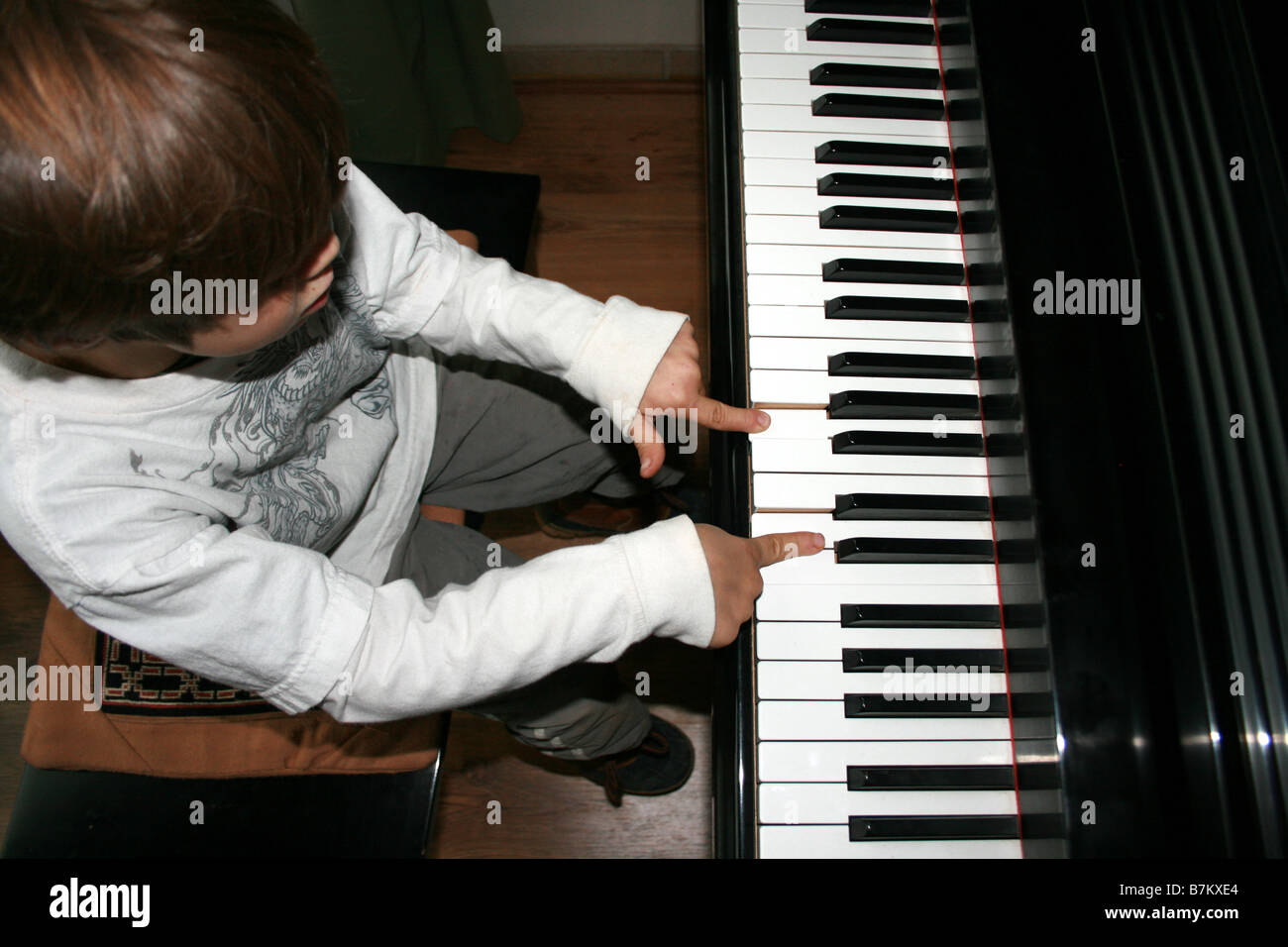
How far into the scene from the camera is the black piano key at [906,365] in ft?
3.11

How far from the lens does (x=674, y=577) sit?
2.65 feet

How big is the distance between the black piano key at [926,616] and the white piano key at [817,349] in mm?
294

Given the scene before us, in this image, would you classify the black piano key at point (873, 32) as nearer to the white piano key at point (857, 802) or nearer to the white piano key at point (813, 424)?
the white piano key at point (813, 424)

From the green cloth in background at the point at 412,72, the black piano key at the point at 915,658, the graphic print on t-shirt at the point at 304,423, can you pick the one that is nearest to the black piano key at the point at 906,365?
the black piano key at the point at 915,658

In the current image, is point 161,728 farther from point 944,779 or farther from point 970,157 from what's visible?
point 970,157

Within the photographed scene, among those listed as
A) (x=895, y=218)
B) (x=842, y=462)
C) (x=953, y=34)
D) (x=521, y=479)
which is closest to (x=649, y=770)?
(x=521, y=479)

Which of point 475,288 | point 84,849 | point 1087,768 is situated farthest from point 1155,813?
point 84,849

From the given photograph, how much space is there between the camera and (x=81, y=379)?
0.68m

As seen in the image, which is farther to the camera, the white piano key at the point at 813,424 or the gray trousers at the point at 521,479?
the gray trousers at the point at 521,479

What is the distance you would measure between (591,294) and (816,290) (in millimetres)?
1127

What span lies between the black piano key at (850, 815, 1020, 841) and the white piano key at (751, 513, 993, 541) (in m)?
0.29

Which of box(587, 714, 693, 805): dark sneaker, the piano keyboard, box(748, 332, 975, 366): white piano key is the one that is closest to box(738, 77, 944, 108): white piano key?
the piano keyboard

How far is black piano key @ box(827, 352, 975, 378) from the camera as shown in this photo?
0.95 m

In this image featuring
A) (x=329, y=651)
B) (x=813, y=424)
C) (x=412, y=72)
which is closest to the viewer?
(x=329, y=651)
